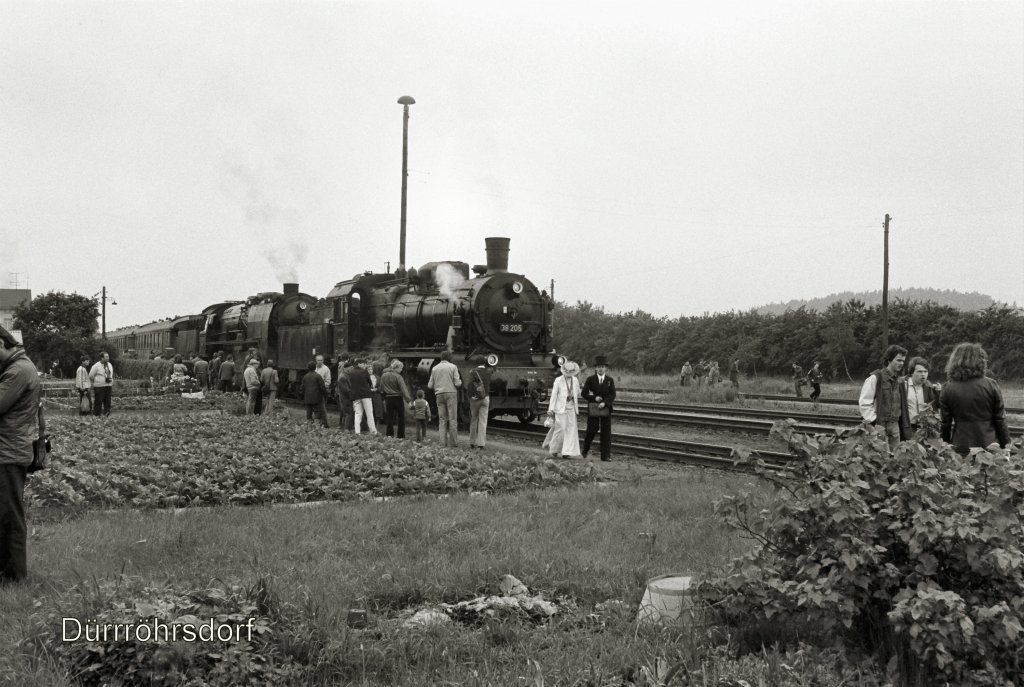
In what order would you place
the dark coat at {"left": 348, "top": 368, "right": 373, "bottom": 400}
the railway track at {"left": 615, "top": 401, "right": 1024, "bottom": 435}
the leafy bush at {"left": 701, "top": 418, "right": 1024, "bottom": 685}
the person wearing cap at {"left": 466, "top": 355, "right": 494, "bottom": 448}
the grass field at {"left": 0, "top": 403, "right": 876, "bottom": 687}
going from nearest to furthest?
the leafy bush at {"left": 701, "top": 418, "right": 1024, "bottom": 685}
the grass field at {"left": 0, "top": 403, "right": 876, "bottom": 687}
the person wearing cap at {"left": 466, "top": 355, "right": 494, "bottom": 448}
the dark coat at {"left": 348, "top": 368, "right": 373, "bottom": 400}
the railway track at {"left": 615, "top": 401, "right": 1024, "bottom": 435}

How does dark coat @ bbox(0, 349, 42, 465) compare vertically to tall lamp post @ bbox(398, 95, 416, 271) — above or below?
below

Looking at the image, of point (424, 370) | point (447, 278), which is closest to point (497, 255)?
point (447, 278)

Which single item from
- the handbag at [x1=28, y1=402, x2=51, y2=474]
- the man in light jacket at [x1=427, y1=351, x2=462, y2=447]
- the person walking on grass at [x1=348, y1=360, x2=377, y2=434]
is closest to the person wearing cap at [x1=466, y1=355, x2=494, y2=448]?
the man in light jacket at [x1=427, y1=351, x2=462, y2=447]

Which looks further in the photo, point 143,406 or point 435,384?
point 143,406

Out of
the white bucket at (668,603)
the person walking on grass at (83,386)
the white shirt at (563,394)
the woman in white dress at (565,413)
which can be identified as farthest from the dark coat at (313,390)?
the white bucket at (668,603)

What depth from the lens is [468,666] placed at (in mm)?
4688

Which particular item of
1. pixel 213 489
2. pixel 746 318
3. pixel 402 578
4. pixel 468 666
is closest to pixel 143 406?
pixel 213 489

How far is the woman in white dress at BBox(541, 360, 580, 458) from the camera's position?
13.9m

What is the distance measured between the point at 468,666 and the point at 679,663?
1.10m

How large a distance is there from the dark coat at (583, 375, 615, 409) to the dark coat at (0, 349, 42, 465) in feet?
29.0

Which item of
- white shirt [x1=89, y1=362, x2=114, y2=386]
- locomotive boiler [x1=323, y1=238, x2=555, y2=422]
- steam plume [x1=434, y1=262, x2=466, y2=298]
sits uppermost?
steam plume [x1=434, y1=262, x2=466, y2=298]

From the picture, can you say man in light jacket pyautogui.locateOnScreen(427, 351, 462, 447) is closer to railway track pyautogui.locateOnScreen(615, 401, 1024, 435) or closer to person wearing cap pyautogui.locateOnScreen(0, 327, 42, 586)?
railway track pyautogui.locateOnScreen(615, 401, 1024, 435)

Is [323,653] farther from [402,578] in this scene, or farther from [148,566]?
[148,566]

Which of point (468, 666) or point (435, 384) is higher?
point (435, 384)
